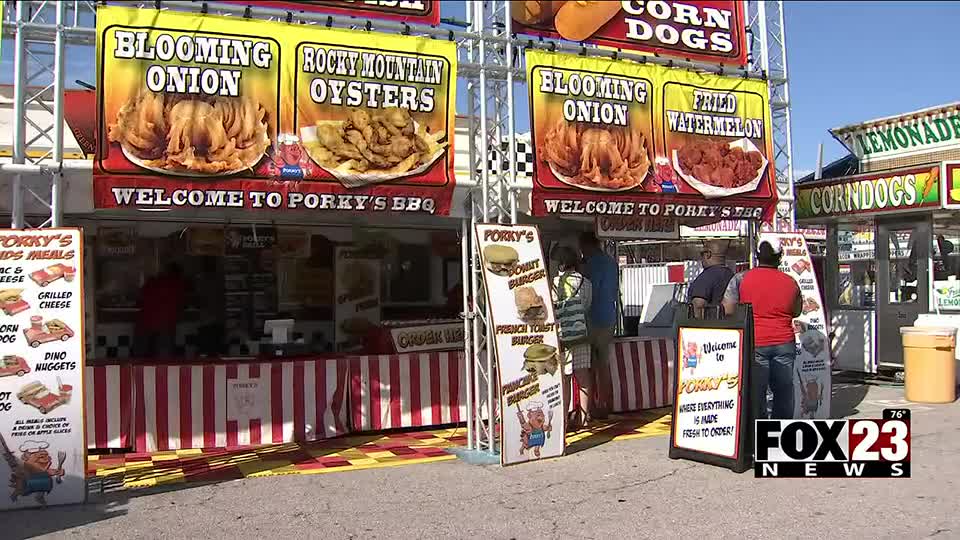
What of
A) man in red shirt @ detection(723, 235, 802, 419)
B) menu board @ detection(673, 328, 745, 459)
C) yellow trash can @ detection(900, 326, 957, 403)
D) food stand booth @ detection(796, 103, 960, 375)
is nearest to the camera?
menu board @ detection(673, 328, 745, 459)

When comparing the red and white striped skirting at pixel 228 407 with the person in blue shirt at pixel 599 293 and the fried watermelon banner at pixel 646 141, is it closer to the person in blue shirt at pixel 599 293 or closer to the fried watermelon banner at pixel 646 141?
the person in blue shirt at pixel 599 293

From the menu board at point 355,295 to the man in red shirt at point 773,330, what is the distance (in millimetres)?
6529

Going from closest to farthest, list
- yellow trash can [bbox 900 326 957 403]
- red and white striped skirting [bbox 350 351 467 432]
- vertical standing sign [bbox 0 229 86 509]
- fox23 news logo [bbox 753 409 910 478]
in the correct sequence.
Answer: vertical standing sign [bbox 0 229 86 509] → fox23 news logo [bbox 753 409 910 478] → red and white striped skirting [bbox 350 351 467 432] → yellow trash can [bbox 900 326 957 403]

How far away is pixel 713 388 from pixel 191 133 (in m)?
4.81

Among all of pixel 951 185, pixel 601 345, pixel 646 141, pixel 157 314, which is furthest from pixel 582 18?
pixel 157 314

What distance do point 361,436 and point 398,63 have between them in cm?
396

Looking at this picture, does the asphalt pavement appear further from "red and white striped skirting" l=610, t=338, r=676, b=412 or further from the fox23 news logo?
"red and white striped skirting" l=610, t=338, r=676, b=412

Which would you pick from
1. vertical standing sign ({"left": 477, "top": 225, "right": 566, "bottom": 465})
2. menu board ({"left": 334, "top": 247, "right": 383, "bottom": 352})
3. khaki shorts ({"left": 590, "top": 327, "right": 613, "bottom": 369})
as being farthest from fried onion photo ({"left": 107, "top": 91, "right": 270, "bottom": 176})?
menu board ({"left": 334, "top": 247, "right": 383, "bottom": 352})

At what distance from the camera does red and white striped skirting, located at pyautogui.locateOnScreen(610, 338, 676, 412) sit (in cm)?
1058

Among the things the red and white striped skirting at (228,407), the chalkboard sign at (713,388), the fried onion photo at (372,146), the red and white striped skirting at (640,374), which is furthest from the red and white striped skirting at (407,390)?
the chalkboard sign at (713,388)

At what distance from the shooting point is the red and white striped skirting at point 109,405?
8461 mm

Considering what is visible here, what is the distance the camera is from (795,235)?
9.56 m

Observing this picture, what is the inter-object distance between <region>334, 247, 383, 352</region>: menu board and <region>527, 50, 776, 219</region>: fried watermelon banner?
5.09 metres

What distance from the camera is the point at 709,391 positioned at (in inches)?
291
